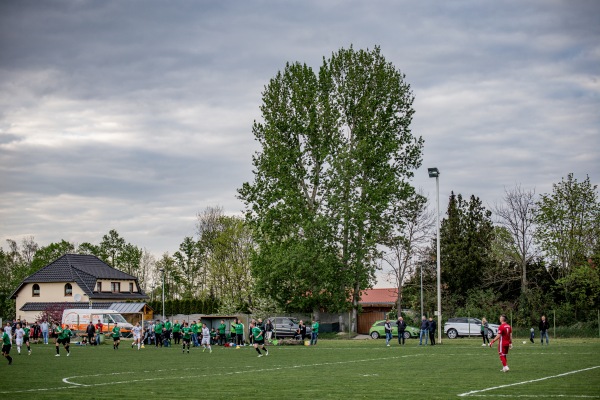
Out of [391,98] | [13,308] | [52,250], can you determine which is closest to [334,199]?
[391,98]

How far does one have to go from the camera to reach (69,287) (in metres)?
86.1

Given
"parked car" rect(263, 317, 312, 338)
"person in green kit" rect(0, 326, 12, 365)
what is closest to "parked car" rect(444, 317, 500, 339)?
"parked car" rect(263, 317, 312, 338)

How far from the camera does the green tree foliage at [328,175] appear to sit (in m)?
55.4

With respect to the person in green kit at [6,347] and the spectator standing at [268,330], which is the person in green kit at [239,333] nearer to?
the spectator standing at [268,330]

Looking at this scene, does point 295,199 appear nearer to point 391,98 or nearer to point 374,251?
point 374,251

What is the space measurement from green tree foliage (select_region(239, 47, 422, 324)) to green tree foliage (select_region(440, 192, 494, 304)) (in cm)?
1115

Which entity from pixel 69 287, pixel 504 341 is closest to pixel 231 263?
pixel 69 287

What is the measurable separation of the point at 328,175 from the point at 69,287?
4360cm

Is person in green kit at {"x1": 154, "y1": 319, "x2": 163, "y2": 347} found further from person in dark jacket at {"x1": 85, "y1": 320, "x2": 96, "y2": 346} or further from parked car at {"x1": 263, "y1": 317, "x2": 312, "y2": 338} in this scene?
parked car at {"x1": 263, "y1": 317, "x2": 312, "y2": 338}

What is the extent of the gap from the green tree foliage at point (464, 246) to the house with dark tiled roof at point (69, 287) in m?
39.8

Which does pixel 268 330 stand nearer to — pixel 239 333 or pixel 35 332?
pixel 239 333

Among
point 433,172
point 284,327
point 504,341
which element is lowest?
point 284,327

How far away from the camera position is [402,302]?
239 ft

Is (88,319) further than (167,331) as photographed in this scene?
Yes
